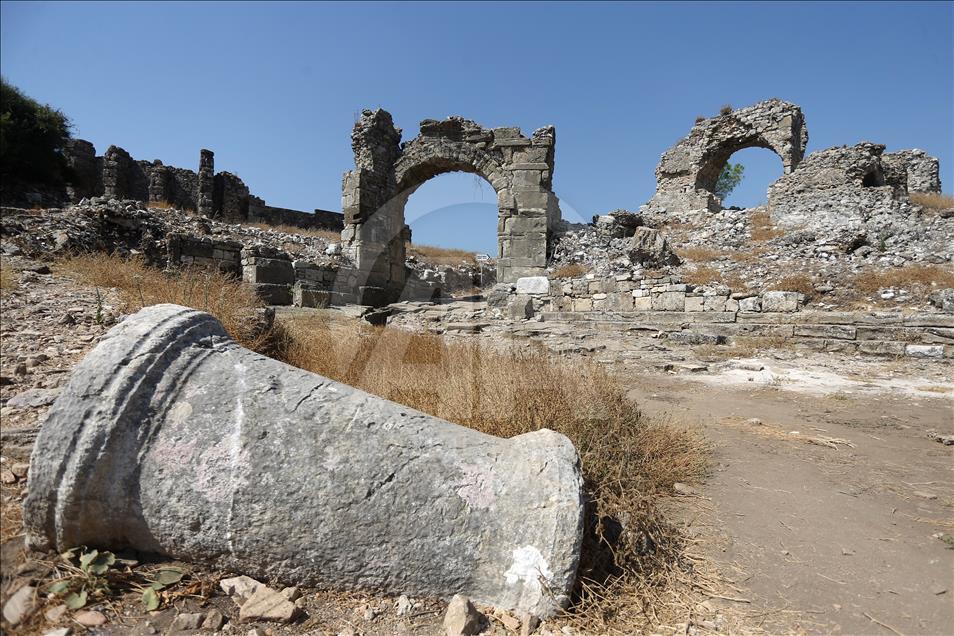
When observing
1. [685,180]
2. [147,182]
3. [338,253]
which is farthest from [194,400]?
[147,182]

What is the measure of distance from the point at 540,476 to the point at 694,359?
5816 millimetres

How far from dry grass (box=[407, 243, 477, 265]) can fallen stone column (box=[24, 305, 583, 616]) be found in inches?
730

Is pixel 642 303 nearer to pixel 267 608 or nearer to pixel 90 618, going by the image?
pixel 267 608

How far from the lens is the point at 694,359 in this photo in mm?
6938

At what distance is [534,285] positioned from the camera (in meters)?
11.0

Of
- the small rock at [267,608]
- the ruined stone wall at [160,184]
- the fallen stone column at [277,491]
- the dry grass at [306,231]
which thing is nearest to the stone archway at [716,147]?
the dry grass at [306,231]

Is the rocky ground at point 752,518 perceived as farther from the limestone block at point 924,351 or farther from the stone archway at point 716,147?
the stone archway at point 716,147

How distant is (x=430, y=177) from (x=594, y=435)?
11739 millimetres

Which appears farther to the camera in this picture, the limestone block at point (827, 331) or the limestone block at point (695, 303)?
the limestone block at point (695, 303)

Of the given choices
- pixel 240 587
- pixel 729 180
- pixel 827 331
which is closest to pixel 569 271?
pixel 827 331

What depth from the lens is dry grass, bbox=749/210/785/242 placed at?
1365cm

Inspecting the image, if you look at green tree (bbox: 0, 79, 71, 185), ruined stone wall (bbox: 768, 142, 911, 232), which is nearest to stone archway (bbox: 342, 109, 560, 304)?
ruined stone wall (bbox: 768, 142, 911, 232)

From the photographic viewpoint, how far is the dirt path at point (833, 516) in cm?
186

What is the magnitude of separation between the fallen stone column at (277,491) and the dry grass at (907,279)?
9719mm
